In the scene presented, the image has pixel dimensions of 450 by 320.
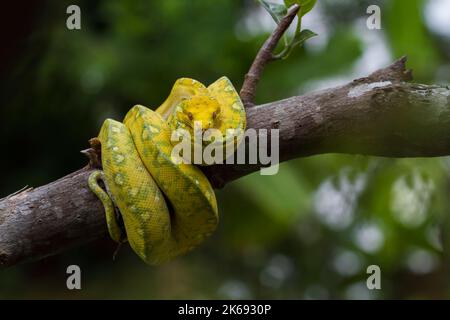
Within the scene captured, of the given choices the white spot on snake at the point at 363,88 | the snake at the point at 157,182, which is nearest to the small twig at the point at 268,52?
the snake at the point at 157,182

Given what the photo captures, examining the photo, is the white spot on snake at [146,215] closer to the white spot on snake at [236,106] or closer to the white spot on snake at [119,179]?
the white spot on snake at [119,179]

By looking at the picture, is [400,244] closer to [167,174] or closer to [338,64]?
[338,64]

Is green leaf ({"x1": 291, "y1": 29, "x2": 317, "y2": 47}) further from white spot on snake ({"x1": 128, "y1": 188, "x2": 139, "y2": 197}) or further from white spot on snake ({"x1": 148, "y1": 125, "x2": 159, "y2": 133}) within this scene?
white spot on snake ({"x1": 128, "y1": 188, "x2": 139, "y2": 197})

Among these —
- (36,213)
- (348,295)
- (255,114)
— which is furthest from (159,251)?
(348,295)

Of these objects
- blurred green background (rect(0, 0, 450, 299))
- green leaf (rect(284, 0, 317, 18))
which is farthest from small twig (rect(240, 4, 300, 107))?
blurred green background (rect(0, 0, 450, 299))

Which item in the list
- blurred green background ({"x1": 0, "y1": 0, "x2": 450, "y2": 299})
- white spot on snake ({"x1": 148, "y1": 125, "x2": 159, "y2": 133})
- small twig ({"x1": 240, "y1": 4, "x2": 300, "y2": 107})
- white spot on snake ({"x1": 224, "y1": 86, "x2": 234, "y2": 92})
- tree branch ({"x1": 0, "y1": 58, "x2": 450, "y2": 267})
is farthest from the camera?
blurred green background ({"x1": 0, "y1": 0, "x2": 450, "y2": 299})

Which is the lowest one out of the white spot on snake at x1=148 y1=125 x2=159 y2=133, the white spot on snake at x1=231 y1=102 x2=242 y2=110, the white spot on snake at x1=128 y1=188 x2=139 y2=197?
the white spot on snake at x1=128 y1=188 x2=139 y2=197

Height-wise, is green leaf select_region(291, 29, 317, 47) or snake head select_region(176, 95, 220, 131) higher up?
green leaf select_region(291, 29, 317, 47)
